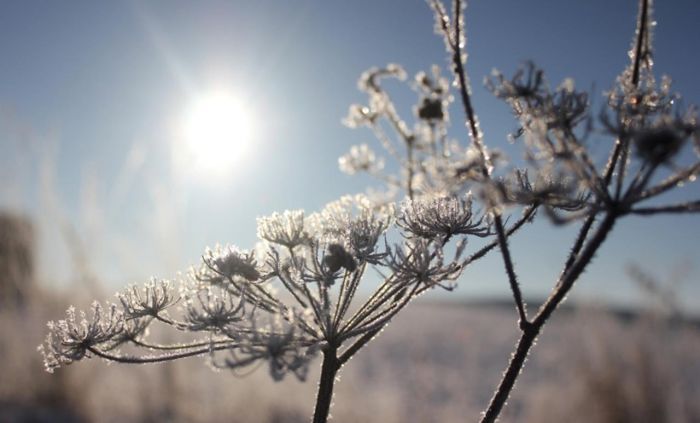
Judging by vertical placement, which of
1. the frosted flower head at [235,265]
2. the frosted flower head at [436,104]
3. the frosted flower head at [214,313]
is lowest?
the frosted flower head at [214,313]

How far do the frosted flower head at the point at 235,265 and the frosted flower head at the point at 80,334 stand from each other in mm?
300

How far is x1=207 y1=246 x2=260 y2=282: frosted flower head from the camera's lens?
1570 mm

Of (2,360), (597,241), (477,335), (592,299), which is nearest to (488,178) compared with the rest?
(597,241)

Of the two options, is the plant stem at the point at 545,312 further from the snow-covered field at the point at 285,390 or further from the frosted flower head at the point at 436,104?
the snow-covered field at the point at 285,390

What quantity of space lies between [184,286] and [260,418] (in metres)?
6.56

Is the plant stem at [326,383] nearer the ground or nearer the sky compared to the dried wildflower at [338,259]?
nearer the ground

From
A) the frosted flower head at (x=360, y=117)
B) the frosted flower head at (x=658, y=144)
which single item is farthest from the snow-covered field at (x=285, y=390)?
the frosted flower head at (x=658, y=144)

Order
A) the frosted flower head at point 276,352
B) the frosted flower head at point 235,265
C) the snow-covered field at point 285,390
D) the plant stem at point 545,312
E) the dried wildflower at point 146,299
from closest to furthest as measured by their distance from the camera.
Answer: the frosted flower head at point 276,352 < the plant stem at point 545,312 < the frosted flower head at point 235,265 < the dried wildflower at point 146,299 < the snow-covered field at point 285,390

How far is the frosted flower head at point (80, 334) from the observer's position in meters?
1.59

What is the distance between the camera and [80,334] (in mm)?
1593

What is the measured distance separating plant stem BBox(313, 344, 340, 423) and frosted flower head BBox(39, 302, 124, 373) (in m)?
0.56

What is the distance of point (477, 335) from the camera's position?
62.3 feet

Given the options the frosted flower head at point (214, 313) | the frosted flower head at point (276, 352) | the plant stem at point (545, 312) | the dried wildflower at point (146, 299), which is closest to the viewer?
the frosted flower head at point (276, 352)

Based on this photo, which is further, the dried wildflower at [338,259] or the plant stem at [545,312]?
the dried wildflower at [338,259]
